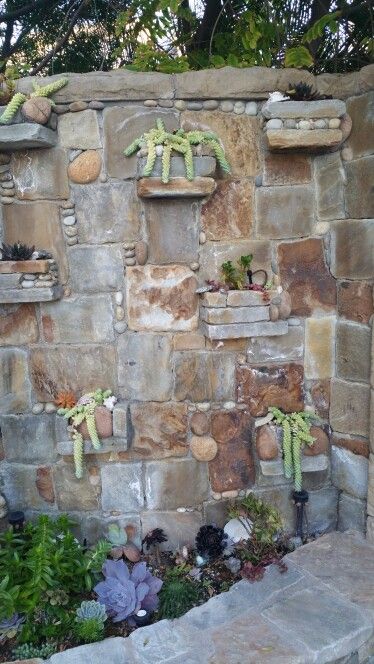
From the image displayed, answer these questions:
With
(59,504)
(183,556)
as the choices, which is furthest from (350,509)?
(59,504)

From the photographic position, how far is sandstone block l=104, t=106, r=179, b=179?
2518 millimetres

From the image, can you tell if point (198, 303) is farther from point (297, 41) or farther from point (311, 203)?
point (297, 41)

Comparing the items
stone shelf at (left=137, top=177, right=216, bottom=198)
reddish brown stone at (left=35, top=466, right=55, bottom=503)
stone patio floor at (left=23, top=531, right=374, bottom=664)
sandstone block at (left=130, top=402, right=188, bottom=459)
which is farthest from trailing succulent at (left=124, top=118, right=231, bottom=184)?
stone patio floor at (left=23, top=531, right=374, bottom=664)

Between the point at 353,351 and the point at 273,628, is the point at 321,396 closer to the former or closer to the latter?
the point at 353,351

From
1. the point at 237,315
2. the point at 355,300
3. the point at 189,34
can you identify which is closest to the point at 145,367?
the point at 237,315

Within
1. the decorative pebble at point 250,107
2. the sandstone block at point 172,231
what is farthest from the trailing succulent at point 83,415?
the decorative pebble at point 250,107

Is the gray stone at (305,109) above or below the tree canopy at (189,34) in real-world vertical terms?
below

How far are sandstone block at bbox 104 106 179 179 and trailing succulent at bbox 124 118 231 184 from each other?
0.04 m

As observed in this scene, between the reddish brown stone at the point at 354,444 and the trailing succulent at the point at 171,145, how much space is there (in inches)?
64.3

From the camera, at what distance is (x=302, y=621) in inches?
86.1

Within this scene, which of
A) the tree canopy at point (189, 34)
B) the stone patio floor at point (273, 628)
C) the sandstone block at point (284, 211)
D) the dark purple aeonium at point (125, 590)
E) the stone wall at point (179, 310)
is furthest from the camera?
the tree canopy at point (189, 34)

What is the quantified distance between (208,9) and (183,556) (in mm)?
4180

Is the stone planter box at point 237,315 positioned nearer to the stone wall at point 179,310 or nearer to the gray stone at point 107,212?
the stone wall at point 179,310

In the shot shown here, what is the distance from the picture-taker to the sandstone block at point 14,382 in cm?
276
